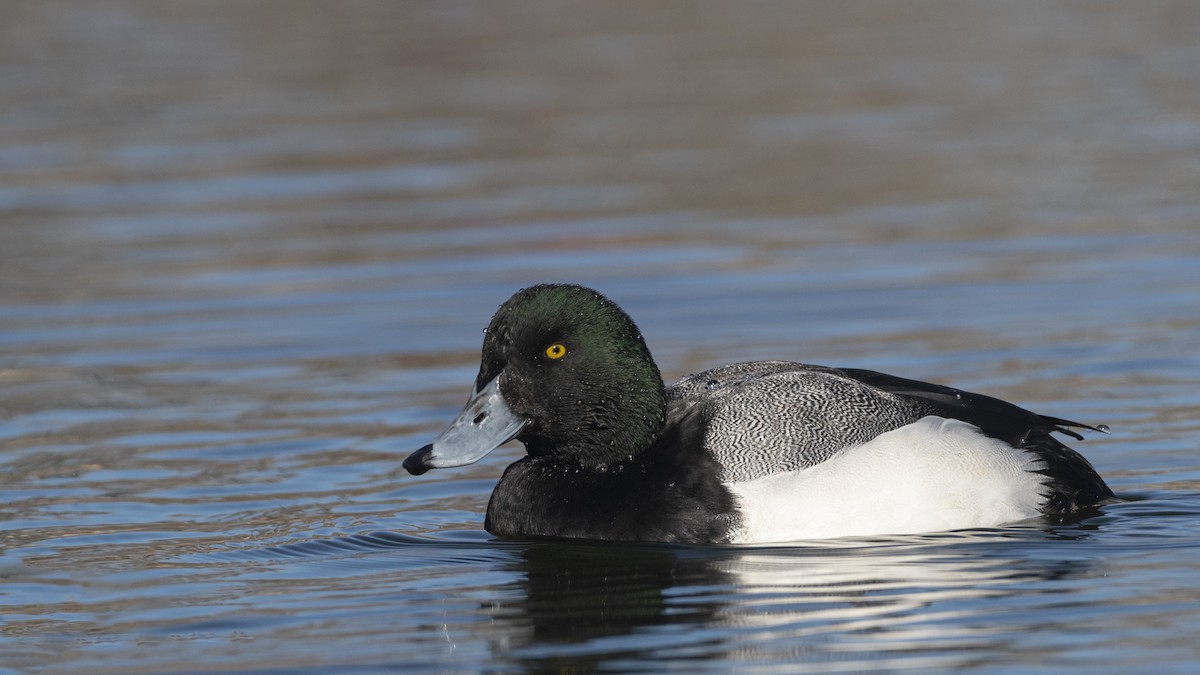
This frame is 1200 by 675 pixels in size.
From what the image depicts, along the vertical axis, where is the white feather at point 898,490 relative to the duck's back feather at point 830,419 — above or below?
below

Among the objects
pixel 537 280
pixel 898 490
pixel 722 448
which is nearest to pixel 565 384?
pixel 722 448

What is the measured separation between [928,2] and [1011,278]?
18902 mm

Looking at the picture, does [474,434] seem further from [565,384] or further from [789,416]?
[789,416]

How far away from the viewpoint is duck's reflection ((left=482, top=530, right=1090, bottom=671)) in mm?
6469

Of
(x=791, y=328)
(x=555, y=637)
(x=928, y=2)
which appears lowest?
(x=555, y=637)

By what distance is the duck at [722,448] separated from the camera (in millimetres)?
7754

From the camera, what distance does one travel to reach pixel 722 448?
25.8 feet

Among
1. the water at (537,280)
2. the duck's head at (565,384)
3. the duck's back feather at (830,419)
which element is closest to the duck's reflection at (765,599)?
the water at (537,280)

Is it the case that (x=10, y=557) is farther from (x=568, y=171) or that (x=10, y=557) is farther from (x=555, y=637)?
(x=568, y=171)

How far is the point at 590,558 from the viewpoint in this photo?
781 cm

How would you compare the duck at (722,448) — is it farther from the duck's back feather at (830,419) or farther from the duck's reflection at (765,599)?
the duck's reflection at (765,599)

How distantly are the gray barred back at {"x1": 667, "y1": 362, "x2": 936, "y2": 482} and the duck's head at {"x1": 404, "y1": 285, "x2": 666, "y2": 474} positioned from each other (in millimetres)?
314

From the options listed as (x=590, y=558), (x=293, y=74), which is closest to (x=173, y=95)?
(x=293, y=74)

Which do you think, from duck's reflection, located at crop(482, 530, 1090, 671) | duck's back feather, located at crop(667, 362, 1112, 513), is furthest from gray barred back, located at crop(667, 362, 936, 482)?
duck's reflection, located at crop(482, 530, 1090, 671)
